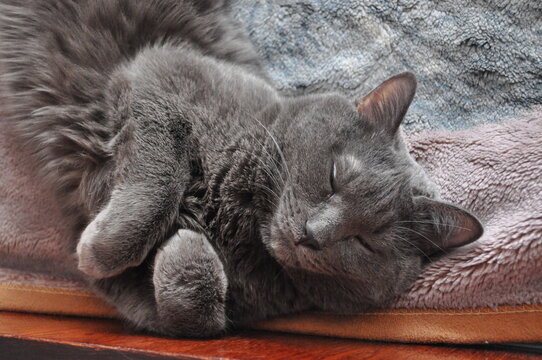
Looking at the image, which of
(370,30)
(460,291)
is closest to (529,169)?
(460,291)

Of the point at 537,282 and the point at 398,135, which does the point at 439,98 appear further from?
the point at 537,282

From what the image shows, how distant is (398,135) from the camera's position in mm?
1347

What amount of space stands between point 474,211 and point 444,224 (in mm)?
180

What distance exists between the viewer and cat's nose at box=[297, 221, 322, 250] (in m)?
1.09

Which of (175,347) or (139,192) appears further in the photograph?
(139,192)

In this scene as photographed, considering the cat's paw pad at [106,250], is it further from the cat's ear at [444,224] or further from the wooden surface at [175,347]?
the cat's ear at [444,224]

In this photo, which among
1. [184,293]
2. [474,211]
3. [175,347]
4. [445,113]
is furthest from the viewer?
[445,113]

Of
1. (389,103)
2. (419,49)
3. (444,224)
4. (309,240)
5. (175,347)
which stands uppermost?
(419,49)

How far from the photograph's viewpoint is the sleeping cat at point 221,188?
1143 millimetres

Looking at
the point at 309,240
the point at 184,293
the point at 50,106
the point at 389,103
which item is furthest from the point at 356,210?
the point at 50,106

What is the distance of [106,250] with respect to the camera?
113 centimetres

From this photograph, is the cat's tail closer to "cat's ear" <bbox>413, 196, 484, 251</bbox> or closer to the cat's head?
the cat's head

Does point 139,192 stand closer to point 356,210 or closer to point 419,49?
point 356,210

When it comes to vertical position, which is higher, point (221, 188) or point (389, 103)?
point (389, 103)
